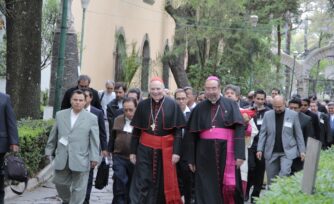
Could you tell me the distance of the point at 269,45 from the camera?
33500 mm

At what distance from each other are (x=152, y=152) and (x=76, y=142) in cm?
98

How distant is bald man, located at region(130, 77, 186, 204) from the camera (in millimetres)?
9828

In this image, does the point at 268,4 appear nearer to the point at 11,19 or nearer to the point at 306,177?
the point at 11,19

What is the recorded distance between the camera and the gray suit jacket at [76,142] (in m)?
9.62

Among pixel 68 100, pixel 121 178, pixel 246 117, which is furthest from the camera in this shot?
pixel 68 100

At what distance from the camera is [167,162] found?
9.84 metres

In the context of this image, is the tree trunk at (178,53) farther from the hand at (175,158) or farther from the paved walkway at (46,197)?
the hand at (175,158)

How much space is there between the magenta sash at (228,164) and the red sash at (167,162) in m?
0.58

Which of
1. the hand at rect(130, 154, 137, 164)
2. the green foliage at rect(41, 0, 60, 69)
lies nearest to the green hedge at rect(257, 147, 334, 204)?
the hand at rect(130, 154, 137, 164)

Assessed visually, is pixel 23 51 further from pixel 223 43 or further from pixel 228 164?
pixel 223 43

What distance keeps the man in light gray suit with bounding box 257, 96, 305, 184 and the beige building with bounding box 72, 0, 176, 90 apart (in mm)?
16070

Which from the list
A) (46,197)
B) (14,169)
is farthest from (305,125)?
(14,169)

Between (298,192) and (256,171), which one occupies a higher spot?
(298,192)

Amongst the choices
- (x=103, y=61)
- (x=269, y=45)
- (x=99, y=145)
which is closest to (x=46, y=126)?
(x=99, y=145)
